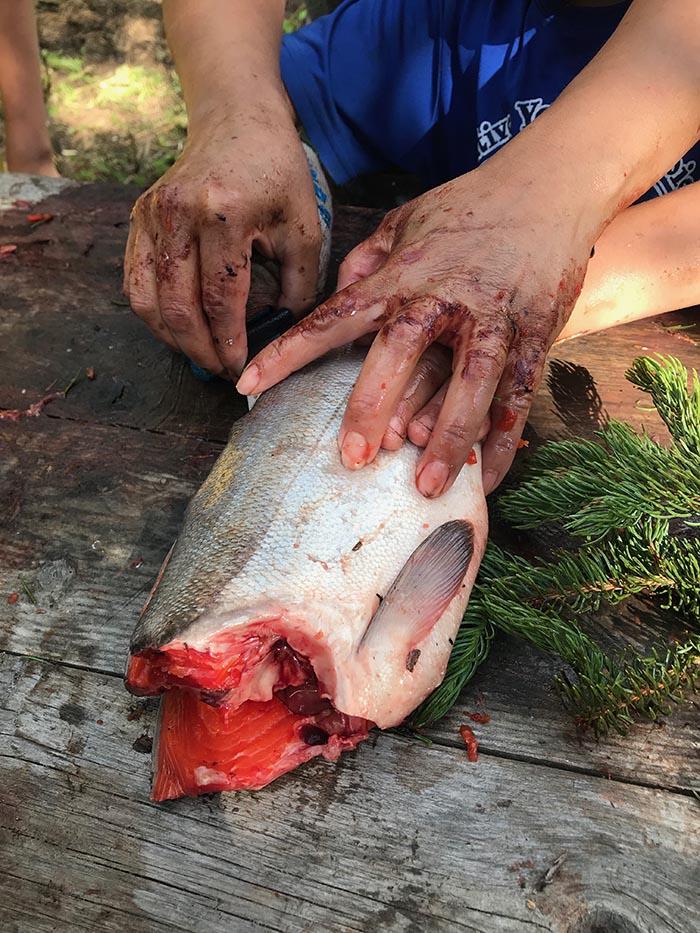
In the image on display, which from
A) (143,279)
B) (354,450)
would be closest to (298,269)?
(143,279)

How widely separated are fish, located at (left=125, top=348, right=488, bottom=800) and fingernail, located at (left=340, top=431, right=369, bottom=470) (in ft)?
0.08

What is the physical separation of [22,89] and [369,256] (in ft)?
10.6

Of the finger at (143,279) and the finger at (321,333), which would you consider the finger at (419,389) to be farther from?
the finger at (143,279)

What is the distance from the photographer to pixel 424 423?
1.62m

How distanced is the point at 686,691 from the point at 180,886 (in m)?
1.04

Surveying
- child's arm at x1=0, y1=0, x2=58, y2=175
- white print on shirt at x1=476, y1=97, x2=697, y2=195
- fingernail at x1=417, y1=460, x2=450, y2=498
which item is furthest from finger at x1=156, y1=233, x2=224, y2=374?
child's arm at x1=0, y1=0, x2=58, y2=175

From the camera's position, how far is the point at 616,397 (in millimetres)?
2176

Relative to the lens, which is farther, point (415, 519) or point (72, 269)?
point (72, 269)

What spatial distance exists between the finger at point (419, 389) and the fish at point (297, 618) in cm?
4

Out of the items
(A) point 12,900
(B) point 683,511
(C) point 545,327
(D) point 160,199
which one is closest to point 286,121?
(D) point 160,199

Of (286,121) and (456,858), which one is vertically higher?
(286,121)

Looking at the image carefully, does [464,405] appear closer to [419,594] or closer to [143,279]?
[419,594]

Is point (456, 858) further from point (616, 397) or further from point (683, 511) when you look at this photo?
point (616, 397)

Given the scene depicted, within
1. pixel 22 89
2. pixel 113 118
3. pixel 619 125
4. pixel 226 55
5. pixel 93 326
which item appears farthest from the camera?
pixel 113 118
